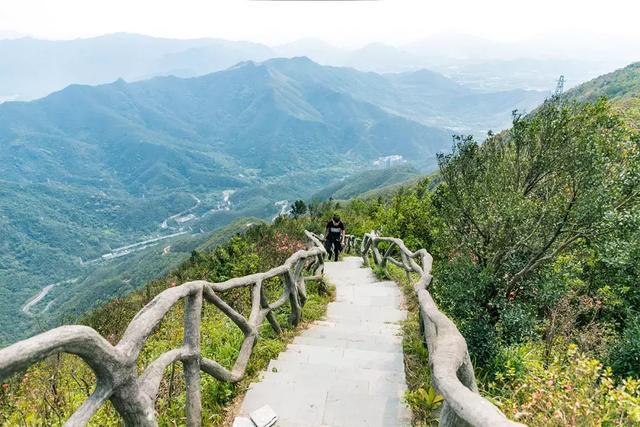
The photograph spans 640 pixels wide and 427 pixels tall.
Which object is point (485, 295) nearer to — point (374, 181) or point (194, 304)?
point (194, 304)

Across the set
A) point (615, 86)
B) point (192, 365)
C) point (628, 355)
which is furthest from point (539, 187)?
point (615, 86)

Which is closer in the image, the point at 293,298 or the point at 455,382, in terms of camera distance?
the point at 455,382

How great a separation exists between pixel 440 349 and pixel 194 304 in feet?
6.64

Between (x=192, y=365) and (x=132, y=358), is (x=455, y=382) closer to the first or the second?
(x=132, y=358)

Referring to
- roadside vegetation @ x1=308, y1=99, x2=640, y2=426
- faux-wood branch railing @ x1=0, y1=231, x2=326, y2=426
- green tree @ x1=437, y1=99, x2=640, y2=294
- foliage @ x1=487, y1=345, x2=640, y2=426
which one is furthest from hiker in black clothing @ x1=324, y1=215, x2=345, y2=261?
faux-wood branch railing @ x1=0, y1=231, x2=326, y2=426

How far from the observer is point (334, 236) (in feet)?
47.0

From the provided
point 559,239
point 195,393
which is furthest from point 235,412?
point 559,239

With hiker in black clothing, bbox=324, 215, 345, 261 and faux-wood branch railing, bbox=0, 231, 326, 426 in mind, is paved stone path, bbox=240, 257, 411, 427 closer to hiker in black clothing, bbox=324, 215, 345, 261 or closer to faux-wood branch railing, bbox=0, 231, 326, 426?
faux-wood branch railing, bbox=0, 231, 326, 426

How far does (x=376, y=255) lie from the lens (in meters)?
11.8

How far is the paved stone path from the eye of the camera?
3.67 m

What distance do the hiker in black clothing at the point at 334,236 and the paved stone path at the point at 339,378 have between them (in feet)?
23.5

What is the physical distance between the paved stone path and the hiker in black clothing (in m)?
7.17

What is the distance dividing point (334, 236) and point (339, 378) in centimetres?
1011

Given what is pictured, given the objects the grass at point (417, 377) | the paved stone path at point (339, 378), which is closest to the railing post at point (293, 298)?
the paved stone path at point (339, 378)
